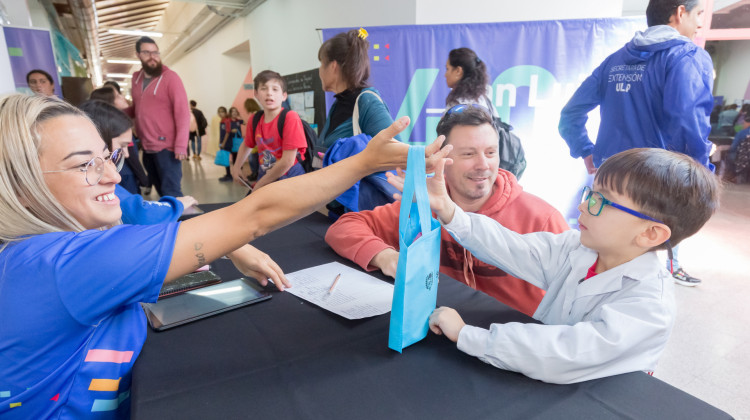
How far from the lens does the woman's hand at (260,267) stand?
1126 mm

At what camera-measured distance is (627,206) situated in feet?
3.03

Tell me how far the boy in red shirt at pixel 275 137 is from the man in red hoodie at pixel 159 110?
0.78m

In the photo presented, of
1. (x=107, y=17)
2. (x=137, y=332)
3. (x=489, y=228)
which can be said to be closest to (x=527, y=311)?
(x=489, y=228)

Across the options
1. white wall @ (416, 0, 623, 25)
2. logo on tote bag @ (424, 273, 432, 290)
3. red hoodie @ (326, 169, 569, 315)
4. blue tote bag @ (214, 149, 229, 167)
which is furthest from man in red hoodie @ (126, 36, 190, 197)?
blue tote bag @ (214, 149, 229, 167)

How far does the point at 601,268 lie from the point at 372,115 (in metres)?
1.50

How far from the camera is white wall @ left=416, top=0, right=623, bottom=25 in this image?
13.6ft

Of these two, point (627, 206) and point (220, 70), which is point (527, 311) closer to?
point (627, 206)

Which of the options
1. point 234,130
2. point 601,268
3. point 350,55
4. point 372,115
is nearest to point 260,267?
point 601,268

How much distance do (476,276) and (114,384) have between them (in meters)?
1.09

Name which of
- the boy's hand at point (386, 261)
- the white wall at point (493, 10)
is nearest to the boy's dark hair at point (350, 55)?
the boy's hand at point (386, 261)

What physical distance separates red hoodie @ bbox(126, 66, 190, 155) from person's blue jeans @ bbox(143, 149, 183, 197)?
0.08 meters

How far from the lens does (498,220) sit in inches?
57.5

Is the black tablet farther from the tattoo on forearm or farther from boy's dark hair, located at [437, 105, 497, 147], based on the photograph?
boy's dark hair, located at [437, 105, 497, 147]

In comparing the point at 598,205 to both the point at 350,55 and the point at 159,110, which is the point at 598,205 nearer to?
the point at 350,55
